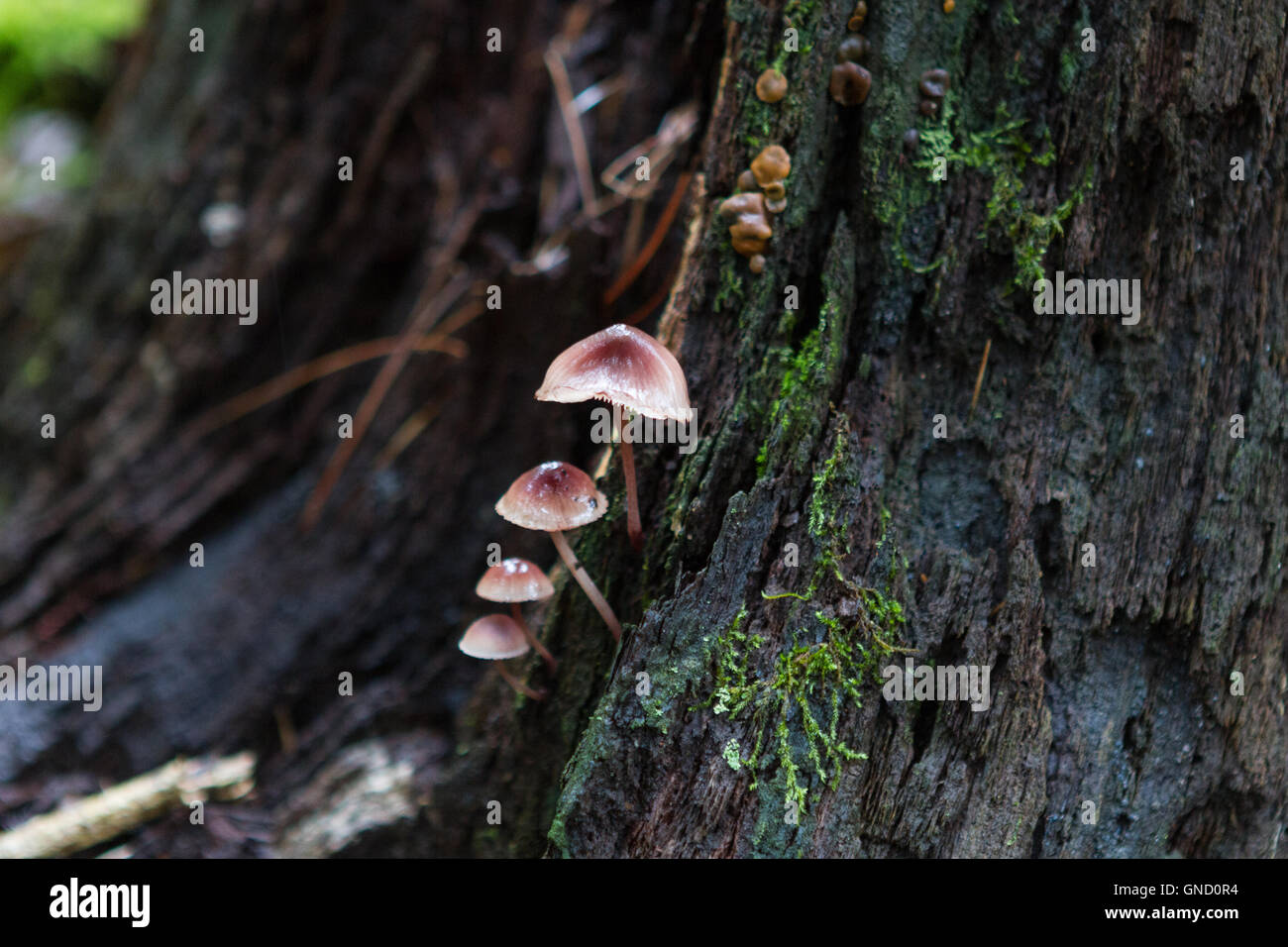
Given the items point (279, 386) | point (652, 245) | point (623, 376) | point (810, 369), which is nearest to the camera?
point (623, 376)

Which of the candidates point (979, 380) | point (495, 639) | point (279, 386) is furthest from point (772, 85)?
point (279, 386)

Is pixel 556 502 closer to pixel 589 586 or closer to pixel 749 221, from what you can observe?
pixel 589 586

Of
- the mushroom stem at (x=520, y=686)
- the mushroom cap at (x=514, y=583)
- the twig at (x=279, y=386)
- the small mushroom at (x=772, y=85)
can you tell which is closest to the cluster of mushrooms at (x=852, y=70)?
the small mushroom at (x=772, y=85)

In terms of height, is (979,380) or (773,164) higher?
(773,164)

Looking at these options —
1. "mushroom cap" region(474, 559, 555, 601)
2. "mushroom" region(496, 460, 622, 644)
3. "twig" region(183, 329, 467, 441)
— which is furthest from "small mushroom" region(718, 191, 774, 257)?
"twig" region(183, 329, 467, 441)

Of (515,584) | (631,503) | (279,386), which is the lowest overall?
(515,584)
